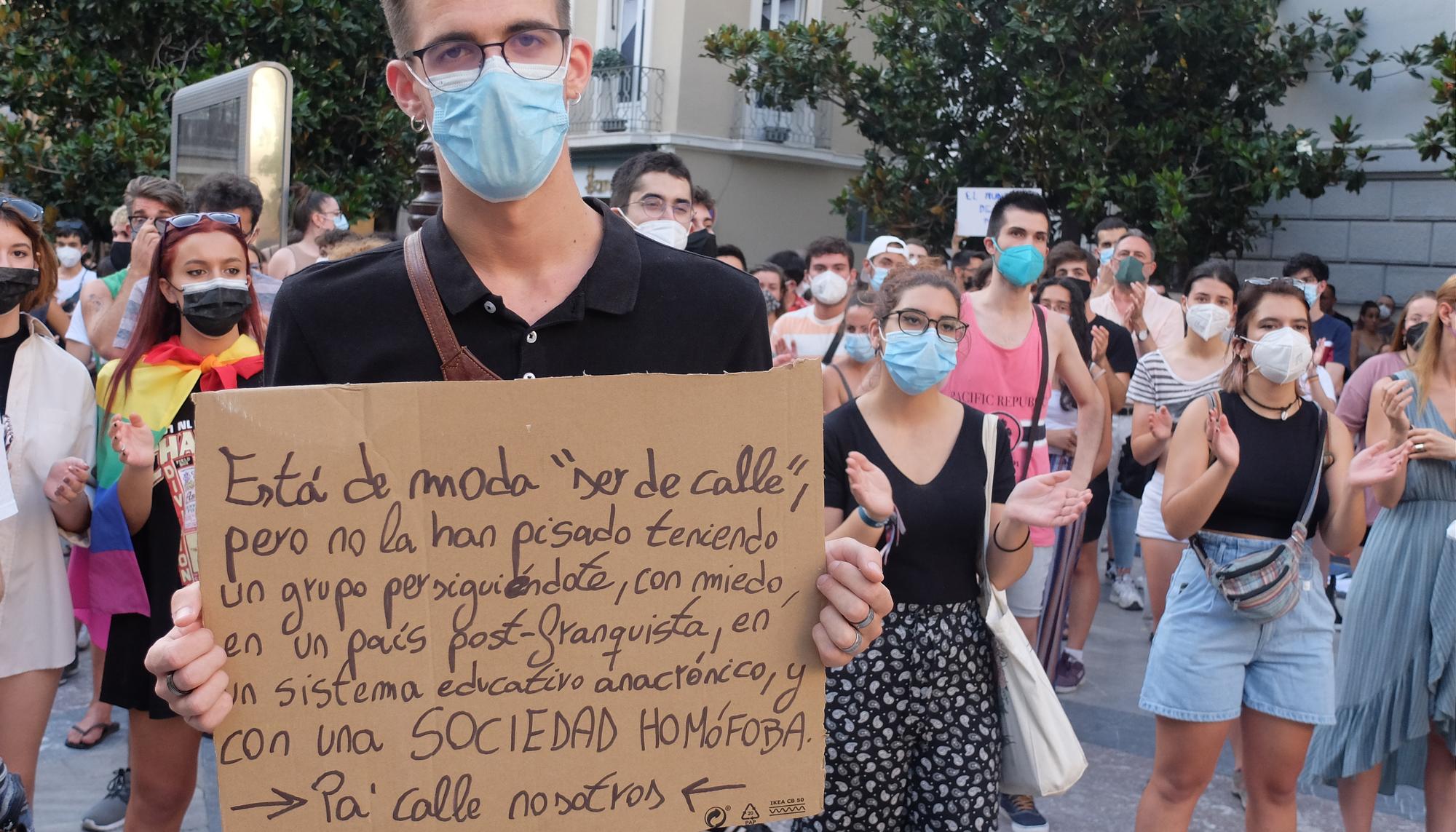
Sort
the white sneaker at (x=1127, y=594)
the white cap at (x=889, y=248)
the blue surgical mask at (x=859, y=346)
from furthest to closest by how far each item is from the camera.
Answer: the white cap at (x=889, y=248) < the white sneaker at (x=1127, y=594) < the blue surgical mask at (x=859, y=346)

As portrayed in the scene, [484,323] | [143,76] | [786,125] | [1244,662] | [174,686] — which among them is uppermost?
[786,125]

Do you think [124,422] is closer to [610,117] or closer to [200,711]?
[200,711]

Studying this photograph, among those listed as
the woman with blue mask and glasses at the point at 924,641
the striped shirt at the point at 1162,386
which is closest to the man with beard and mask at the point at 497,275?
the woman with blue mask and glasses at the point at 924,641

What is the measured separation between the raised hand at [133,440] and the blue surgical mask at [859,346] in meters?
3.37

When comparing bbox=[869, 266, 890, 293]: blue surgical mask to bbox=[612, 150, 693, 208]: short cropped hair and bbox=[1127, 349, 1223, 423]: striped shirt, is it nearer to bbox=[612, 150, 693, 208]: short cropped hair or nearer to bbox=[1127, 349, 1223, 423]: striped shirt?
bbox=[1127, 349, 1223, 423]: striped shirt

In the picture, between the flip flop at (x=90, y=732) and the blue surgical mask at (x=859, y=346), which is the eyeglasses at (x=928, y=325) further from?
the flip flop at (x=90, y=732)

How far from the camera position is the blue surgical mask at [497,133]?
1.83 meters

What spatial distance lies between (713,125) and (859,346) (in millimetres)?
18979

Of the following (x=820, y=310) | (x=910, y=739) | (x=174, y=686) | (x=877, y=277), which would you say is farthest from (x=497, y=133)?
(x=877, y=277)

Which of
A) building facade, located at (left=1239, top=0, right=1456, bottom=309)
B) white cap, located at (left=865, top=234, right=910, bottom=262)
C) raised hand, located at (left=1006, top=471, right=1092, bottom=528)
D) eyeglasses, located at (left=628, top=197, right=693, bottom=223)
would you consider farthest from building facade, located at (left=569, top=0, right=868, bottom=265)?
raised hand, located at (left=1006, top=471, right=1092, bottom=528)

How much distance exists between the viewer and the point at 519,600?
1688 millimetres

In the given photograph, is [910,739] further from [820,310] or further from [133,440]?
[820,310]

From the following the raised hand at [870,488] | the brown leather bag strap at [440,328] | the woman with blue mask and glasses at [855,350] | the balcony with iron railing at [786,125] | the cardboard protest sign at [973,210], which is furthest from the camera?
the balcony with iron railing at [786,125]

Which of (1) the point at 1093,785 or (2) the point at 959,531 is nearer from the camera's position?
(2) the point at 959,531
